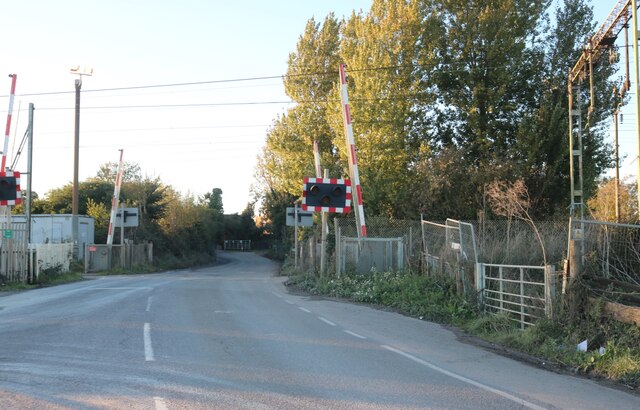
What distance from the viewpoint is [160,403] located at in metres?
6.27

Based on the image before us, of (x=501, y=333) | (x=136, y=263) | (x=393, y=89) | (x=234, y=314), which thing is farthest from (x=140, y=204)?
(x=501, y=333)

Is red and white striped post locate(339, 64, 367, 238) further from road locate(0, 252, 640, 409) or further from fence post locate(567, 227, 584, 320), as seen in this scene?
fence post locate(567, 227, 584, 320)

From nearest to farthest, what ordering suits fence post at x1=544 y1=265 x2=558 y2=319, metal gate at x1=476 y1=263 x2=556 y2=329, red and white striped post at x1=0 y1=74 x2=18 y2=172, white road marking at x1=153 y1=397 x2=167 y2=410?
white road marking at x1=153 y1=397 x2=167 y2=410
fence post at x1=544 y1=265 x2=558 y2=319
metal gate at x1=476 y1=263 x2=556 y2=329
red and white striped post at x1=0 y1=74 x2=18 y2=172

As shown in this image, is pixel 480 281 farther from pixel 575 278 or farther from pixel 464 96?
pixel 464 96

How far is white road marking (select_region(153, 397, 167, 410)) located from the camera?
20.1ft

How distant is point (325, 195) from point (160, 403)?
15713mm

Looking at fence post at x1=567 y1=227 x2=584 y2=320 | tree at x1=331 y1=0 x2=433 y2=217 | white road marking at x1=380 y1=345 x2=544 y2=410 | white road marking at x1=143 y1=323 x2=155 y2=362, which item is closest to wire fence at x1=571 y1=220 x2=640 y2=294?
fence post at x1=567 y1=227 x2=584 y2=320

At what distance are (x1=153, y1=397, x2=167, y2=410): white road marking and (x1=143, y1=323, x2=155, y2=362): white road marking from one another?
6.97 ft

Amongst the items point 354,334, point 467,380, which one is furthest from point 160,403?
point 354,334

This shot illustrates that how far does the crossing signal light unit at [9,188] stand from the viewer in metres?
23.0

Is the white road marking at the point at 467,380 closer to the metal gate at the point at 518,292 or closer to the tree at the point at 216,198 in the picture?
the metal gate at the point at 518,292

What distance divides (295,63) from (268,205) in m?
22.8

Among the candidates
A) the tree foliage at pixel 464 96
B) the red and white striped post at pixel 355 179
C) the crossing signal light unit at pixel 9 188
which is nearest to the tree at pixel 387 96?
the tree foliage at pixel 464 96

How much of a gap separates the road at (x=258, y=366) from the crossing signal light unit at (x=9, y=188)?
431 inches
